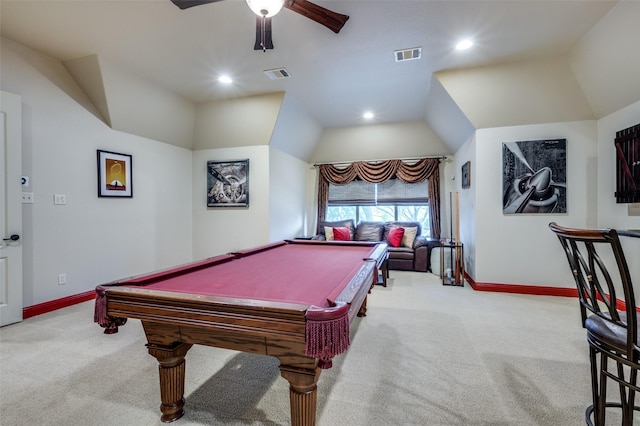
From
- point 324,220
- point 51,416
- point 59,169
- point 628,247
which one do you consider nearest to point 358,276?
point 51,416

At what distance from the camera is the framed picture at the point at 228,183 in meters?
4.77

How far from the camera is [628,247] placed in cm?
303

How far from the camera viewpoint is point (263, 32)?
81.8 inches

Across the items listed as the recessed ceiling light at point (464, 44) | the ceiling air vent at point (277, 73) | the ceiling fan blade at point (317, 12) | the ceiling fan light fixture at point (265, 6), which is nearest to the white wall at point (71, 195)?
the ceiling air vent at point (277, 73)

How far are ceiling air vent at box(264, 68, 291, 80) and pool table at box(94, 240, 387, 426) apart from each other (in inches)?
104

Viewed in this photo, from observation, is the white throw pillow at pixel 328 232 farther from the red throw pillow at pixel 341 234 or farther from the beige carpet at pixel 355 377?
the beige carpet at pixel 355 377

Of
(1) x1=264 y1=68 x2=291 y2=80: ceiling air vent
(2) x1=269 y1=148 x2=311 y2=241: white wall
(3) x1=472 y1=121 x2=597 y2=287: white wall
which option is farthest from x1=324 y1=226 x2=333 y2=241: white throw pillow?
(1) x1=264 y1=68 x2=291 y2=80: ceiling air vent

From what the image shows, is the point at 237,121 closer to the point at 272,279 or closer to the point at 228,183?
the point at 228,183

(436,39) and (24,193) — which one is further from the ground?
(436,39)

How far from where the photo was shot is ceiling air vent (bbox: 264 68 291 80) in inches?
136

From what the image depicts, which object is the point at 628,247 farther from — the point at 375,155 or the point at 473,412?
the point at 375,155

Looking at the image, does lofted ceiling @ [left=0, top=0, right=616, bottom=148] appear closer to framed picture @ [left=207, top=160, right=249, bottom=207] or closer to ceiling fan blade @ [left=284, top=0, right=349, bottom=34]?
ceiling fan blade @ [left=284, top=0, right=349, bottom=34]

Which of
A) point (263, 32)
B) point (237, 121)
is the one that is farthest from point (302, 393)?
point (237, 121)

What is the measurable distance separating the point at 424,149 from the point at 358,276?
474 centimetres
